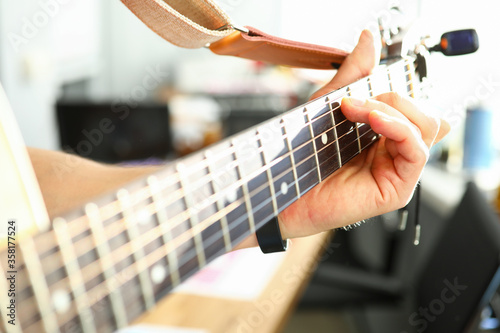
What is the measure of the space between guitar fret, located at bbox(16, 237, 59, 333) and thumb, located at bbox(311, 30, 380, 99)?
566 millimetres

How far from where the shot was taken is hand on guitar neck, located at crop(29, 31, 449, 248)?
0.69m

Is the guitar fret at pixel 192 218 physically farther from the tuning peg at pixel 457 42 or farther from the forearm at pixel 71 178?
the tuning peg at pixel 457 42

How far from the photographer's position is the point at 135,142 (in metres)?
2.52

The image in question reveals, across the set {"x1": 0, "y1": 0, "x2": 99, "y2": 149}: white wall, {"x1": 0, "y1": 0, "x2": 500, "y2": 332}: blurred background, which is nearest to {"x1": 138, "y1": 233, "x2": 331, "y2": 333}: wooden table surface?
{"x1": 0, "y1": 0, "x2": 500, "y2": 332}: blurred background

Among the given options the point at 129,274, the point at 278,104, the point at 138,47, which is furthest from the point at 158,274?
the point at 138,47

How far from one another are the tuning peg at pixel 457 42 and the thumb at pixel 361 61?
0.37ft

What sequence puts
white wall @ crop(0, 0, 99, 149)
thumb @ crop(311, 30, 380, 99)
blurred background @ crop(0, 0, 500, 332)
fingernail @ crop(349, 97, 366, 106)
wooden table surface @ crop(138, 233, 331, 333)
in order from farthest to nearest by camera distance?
white wall @ crop(0, 0, 99, 149)
blurred background @ crop(0, 0, 500, 332)
wooden table surface @ crop(138, 233, 331, 333)
thumb @ crop(311, 30, 380, 99)
fingernail @ crop(349, 97, 366, 106)

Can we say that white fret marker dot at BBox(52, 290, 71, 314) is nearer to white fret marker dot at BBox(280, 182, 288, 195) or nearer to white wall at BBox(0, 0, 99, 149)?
white fret marker dot at BBox(280, 182, 288, 195)

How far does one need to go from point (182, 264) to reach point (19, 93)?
3.10 m

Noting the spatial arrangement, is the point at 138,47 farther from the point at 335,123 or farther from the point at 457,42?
the point at 335,123

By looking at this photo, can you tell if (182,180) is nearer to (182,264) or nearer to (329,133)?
(182,264)

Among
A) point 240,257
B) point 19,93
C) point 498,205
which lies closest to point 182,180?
point 240,257

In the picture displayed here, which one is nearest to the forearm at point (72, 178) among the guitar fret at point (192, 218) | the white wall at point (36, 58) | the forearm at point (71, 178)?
the forearm at point (71, 178)

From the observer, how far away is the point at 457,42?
85 centimetres
